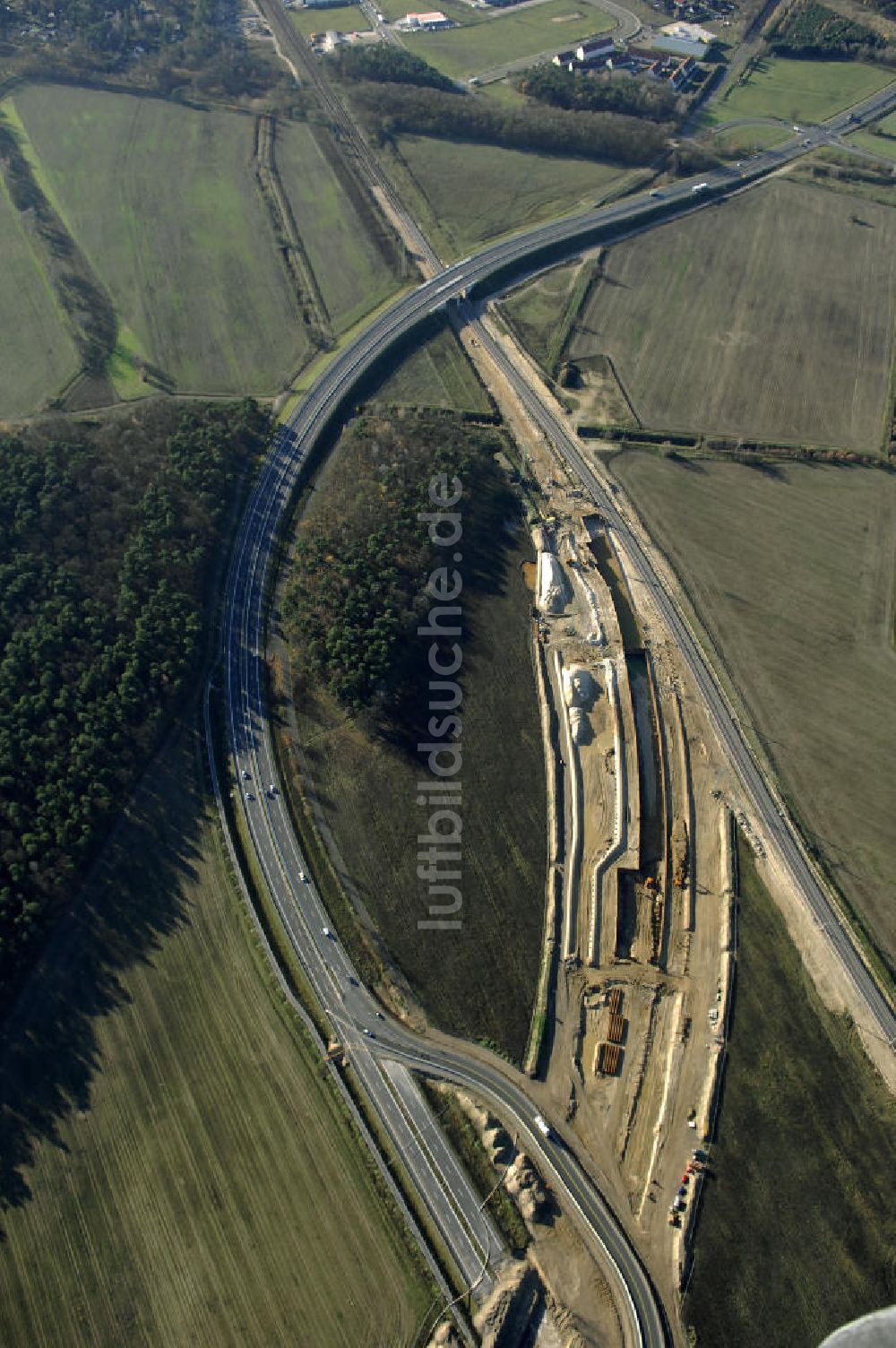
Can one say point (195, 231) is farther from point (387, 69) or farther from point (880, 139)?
point (880, 139)

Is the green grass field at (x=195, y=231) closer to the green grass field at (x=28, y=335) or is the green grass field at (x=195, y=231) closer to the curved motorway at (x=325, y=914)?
the green grass field at (x=28, y=335)

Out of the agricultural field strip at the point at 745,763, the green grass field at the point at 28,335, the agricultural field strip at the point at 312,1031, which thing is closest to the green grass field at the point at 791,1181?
the agricultural field strip at the point at 745,763

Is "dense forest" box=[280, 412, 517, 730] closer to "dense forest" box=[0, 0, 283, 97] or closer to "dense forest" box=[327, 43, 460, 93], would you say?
"dense forest" box=[327, 43, 460, 93]

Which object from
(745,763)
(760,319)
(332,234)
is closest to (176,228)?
(332,234)

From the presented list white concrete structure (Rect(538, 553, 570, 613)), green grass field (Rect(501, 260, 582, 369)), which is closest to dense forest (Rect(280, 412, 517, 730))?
white concrete structure (Rect(538, 553, 570, 613))

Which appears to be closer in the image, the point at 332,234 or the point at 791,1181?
the point at 791,1181

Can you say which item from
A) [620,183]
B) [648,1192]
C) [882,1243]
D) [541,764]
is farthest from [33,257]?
[882,1243]

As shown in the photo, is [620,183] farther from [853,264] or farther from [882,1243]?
[882,1243]
